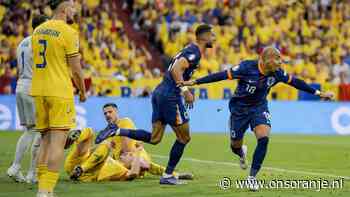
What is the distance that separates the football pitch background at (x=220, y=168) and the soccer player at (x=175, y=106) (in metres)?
0.50

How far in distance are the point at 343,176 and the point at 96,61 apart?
16290 millimetres

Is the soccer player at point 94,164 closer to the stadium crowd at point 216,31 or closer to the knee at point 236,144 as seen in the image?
the knee at point 236,144

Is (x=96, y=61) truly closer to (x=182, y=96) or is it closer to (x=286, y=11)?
(x=286, y=11)

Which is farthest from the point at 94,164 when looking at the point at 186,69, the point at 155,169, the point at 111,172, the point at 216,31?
the point at 216,31

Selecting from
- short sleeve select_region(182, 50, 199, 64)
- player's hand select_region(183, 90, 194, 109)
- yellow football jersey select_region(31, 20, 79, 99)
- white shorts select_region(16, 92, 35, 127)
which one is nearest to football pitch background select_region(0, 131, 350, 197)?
white shorts select_region(16, 92, 35, 127)

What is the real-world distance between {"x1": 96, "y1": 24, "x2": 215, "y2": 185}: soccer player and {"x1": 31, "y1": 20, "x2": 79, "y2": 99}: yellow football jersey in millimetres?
2432

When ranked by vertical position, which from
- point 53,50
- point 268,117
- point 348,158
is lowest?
point 348,158

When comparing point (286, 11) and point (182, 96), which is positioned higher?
point (286, 11)

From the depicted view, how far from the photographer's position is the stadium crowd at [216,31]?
28.8 metres

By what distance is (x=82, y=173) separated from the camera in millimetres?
12539

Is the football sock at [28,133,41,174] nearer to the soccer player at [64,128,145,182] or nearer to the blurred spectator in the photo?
the soccer player at [64,128,145,182]

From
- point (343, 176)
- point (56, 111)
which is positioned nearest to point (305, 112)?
point (343, 176)

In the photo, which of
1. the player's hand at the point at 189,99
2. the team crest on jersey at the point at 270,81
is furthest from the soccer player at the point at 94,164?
the team crest on jersey at the point at 270,81

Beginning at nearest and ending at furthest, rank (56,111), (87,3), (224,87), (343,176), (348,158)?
(56,111) < (343,176) < (348,158) < (224,87) < (87,3)
